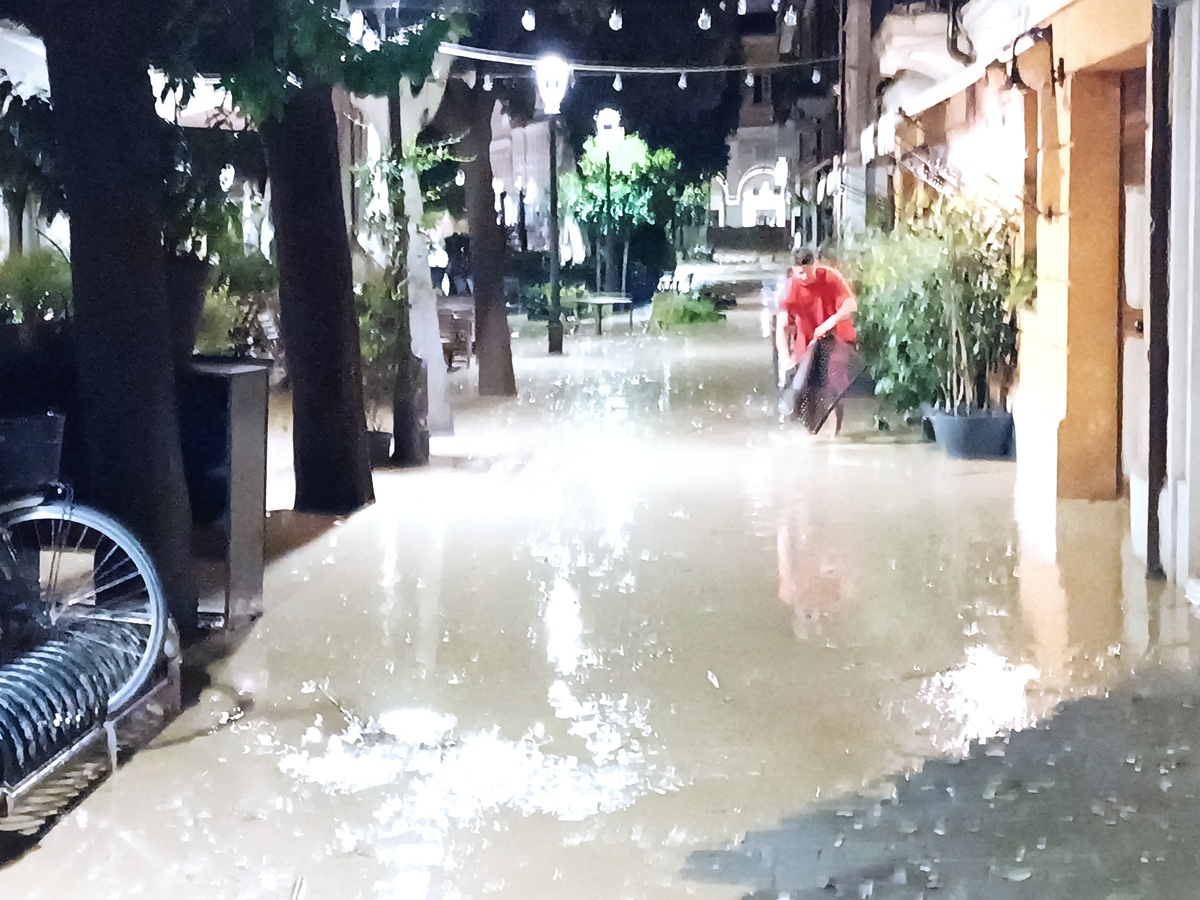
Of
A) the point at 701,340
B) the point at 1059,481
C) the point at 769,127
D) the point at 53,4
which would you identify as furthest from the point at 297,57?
the point at 769,127

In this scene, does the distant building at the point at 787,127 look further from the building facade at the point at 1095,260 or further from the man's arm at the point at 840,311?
the building facade at the point at 1095,260

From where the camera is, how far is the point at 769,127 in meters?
64.2

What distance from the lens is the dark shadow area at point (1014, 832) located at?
13.7 ft

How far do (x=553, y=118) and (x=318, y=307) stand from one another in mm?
9946

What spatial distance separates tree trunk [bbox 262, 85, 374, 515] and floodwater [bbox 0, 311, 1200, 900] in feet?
1.39

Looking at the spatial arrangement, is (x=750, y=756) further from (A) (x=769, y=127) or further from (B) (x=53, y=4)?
(A) (x=769, y=127)

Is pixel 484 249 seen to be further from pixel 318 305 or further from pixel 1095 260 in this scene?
pixel 1095 260

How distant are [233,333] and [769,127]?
54.0 m

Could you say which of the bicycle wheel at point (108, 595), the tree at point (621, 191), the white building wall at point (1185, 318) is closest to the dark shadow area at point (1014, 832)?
the white building wall at point (1185, 318)

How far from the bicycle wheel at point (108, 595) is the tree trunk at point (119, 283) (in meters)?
0.22

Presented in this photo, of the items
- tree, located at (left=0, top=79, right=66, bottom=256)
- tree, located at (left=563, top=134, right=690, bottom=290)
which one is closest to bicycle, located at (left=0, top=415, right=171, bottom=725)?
tree, located at (left=0, top=79, right=66, bottom=256)

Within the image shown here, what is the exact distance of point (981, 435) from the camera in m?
11.4

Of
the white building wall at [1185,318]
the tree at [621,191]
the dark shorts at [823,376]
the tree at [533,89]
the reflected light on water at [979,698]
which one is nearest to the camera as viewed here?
the reflected light on water at [979,698]

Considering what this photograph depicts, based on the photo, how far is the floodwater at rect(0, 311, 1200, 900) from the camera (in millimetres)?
4359
